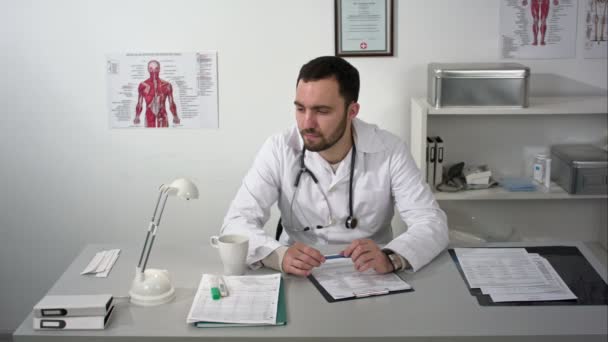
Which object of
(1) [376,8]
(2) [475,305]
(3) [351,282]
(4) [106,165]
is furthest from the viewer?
(4) [106,165]

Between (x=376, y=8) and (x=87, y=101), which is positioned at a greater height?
(x=376, y=8)

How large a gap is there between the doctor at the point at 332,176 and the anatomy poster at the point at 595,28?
141 cm

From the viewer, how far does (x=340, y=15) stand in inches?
134

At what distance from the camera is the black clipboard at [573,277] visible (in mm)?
1898

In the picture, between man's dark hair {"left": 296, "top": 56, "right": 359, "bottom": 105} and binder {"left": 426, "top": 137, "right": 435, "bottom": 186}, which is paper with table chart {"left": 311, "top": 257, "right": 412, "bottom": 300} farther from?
binder {"left": 426, "top": 137, "right": 435, "bottom": 186}

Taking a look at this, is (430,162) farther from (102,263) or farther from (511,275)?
(102,263)

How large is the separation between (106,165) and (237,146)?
2.30ft

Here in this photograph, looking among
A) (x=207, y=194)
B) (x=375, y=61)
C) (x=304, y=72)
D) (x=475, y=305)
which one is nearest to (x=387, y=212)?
(x=304, y=72)

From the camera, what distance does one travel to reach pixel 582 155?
3262 millimetres

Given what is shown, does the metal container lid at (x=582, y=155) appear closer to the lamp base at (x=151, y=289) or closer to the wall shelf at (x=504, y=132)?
the wall shelf at (x=504, y=132)

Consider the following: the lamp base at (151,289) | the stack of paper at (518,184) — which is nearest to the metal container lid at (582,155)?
the stack of paper at (518,184)

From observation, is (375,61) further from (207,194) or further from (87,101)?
(87,101)

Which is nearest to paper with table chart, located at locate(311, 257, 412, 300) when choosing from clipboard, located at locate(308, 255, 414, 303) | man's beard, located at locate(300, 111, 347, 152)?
A: clipboard, located at locate(308, 255, 414, 303)

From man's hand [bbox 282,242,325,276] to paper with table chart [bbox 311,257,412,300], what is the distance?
40mm
